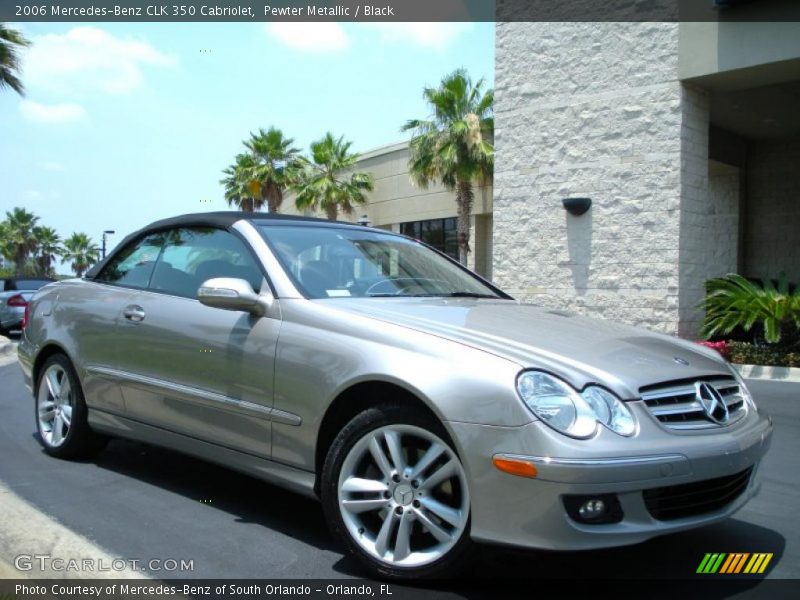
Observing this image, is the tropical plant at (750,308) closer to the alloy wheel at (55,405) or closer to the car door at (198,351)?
the car door at (198,351)

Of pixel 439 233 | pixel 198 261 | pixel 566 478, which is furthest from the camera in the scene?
pixel 439 233

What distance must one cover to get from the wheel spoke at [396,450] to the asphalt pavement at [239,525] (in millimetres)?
522

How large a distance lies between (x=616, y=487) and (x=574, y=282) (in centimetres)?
1072

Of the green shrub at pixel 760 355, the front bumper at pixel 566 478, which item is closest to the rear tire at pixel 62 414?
the front bumper at pixel 566 478

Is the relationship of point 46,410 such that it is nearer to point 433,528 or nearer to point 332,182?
point 433,528

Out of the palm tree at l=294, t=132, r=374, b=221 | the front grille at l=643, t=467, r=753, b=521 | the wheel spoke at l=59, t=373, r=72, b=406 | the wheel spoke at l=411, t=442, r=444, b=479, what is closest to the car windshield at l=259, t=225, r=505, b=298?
the wheel spoke at l=411, t=442, r=444, b=479

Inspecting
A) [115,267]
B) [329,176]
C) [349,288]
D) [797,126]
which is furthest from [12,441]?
[329,176]

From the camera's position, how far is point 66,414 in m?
4.97

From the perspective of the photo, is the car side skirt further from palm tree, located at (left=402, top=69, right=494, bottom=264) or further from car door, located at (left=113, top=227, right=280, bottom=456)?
palm tree, located at (left=402, top=69, right=494, bottom=264)

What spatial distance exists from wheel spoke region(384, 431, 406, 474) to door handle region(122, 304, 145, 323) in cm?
194

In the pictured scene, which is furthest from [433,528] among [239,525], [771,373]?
[771,373]

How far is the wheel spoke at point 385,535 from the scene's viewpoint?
9.89ft

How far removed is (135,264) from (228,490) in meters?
1.56

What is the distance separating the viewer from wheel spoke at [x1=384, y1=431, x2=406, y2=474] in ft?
9.87
